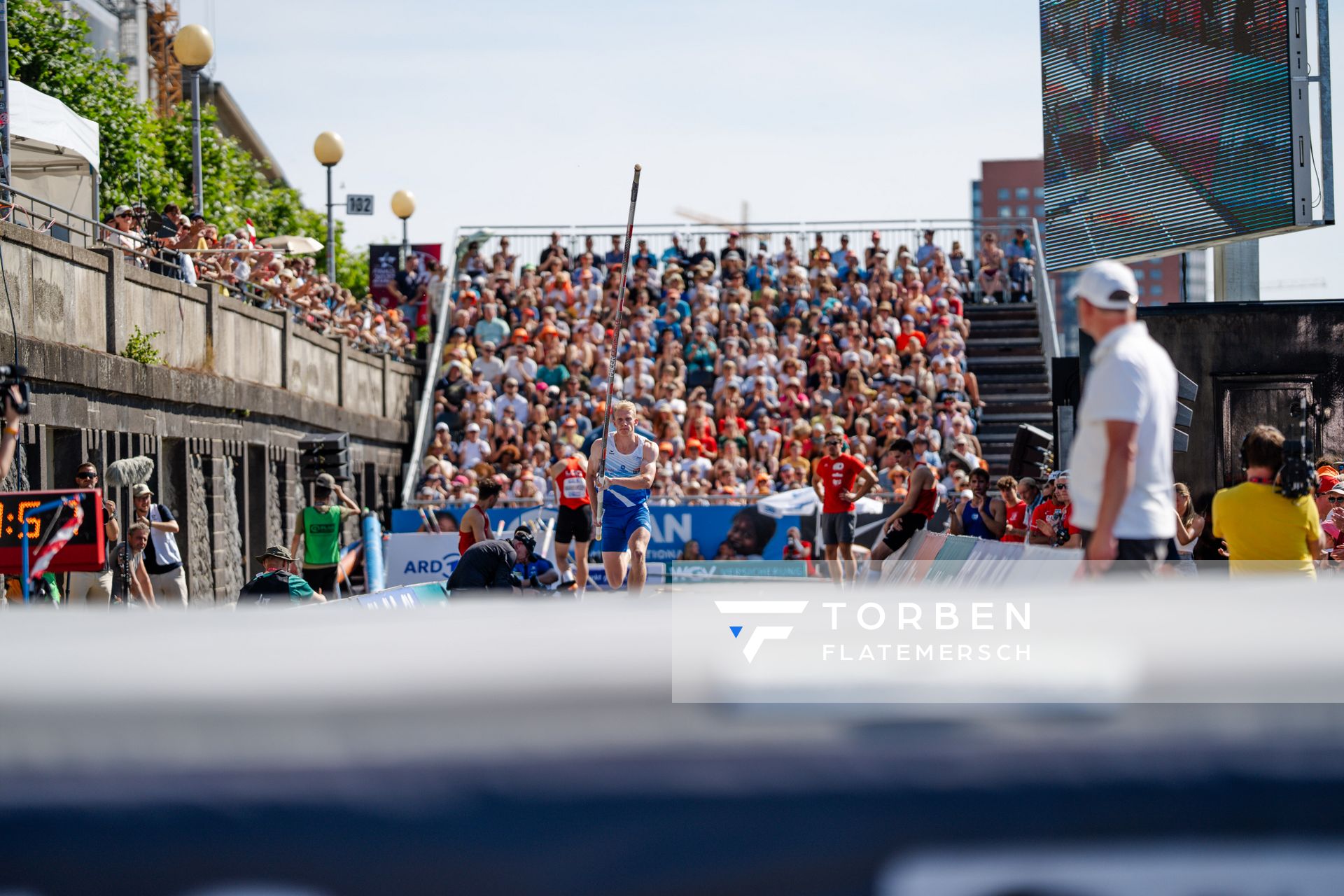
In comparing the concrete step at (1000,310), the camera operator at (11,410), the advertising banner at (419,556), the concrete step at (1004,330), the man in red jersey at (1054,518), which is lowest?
the advertising banner at (419,556)

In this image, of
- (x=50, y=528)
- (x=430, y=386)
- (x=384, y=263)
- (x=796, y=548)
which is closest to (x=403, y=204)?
(x=384, y=263)

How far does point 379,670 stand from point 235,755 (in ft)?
0.86

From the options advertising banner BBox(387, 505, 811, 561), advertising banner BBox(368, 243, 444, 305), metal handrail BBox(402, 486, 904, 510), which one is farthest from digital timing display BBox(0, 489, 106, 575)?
advertising banner BBox(368, 243, 444, 305)

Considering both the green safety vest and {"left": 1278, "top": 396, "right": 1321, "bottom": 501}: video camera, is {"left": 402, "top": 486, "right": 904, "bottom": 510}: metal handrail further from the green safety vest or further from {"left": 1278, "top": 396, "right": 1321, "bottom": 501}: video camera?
{"left": 1278, "top": 396, "right": 1321, "bottom": 501}: video camera

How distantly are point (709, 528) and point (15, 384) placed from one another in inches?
560

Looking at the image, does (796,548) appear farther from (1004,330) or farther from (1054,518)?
(1054,518)

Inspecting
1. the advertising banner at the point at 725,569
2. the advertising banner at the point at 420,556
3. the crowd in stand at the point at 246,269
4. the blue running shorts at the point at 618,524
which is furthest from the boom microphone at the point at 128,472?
the advertising banner at the point at 420,556

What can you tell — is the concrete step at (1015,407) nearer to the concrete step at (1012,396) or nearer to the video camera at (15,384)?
the concrete step at (1012,396)

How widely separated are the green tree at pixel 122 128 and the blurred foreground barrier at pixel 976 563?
67.3 ft

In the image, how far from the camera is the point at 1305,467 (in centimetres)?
642

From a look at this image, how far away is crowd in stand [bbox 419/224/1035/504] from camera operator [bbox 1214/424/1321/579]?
46.0ft

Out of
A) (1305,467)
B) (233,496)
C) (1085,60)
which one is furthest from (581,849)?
(233,496)

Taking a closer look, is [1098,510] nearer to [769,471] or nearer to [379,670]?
[379,670]

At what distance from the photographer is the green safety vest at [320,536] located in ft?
50.5
